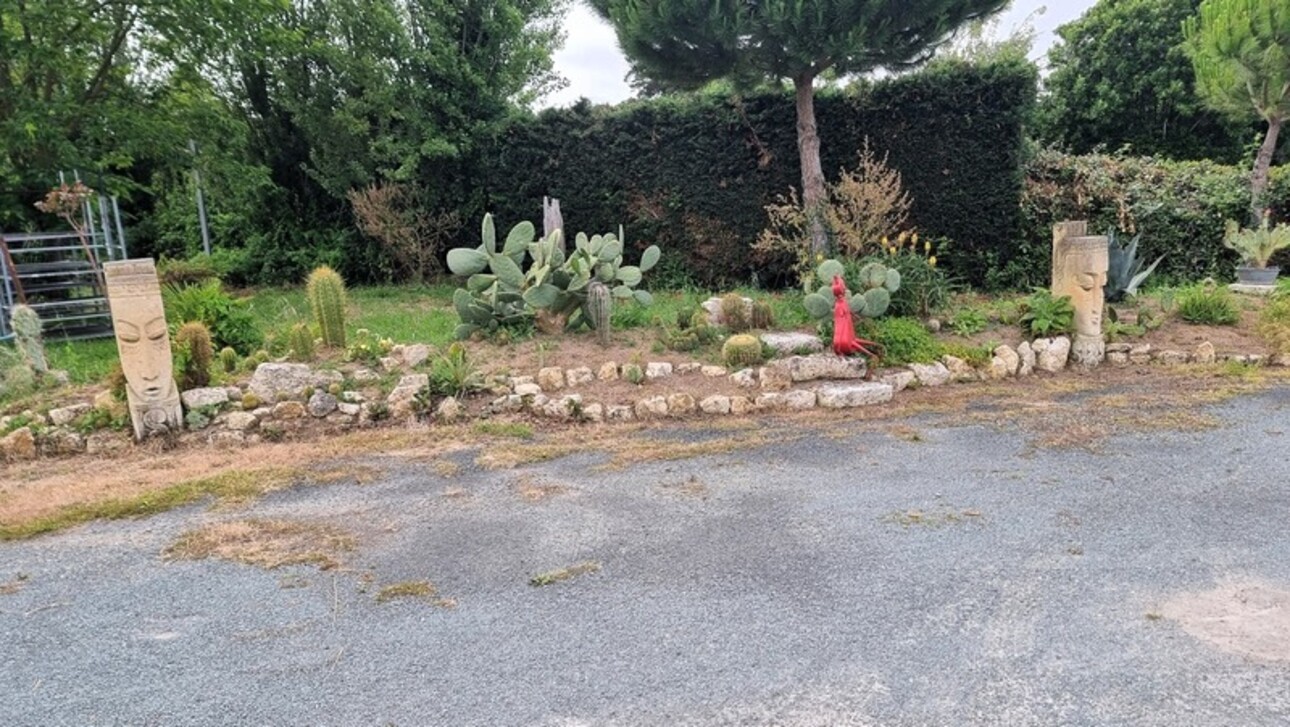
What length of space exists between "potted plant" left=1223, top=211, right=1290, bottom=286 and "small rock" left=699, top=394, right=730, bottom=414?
672 cm

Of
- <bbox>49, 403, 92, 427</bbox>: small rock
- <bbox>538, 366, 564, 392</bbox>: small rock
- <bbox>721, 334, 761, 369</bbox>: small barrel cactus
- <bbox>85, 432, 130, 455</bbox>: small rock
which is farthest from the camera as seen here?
<bbox>721, 334, 761, 369</bbox>: small barrel cactus

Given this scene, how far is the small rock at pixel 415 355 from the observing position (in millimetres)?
5918

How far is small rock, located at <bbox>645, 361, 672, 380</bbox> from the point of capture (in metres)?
5.85

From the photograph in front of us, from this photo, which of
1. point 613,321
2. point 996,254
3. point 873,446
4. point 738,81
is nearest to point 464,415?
point 613,321

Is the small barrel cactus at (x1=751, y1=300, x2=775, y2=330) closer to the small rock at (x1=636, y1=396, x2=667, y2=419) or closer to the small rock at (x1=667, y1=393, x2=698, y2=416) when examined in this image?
the small rock at (x1=667, y1=393, x2=698, y2=416)

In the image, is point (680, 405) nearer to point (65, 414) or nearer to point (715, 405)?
point (715, 405)

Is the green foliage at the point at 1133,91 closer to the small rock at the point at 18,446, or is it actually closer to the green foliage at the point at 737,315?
the green foliage at the point at 737,315

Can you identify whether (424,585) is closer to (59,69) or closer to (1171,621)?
(1171,621)

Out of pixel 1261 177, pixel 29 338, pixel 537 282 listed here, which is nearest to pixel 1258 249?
pixel 1261 177

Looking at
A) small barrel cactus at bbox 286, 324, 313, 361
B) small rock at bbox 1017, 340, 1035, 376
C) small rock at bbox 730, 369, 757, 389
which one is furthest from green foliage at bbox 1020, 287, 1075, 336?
small barrel cactus at bbox 286, 324, 313, 361

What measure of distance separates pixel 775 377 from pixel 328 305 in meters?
3.81

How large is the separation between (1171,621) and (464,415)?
14.3 feet

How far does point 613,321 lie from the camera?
6953mm

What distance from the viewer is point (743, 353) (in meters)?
5.95
